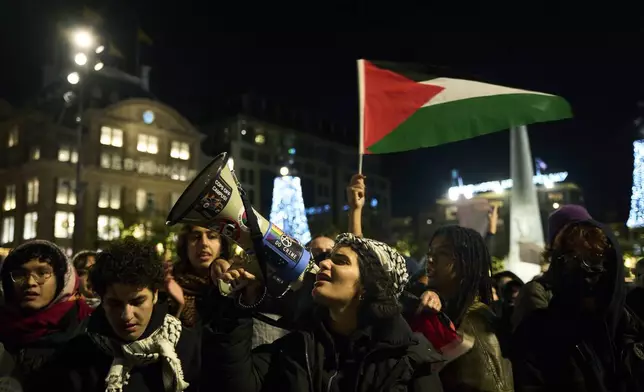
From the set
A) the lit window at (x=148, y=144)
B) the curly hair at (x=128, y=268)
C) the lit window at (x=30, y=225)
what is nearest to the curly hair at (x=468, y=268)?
the curly hair at (x=128, y=268)

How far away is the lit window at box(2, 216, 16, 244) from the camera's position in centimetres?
4750

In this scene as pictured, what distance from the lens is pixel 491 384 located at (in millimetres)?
3277

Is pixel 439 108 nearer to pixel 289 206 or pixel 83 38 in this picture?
pixel 83 38

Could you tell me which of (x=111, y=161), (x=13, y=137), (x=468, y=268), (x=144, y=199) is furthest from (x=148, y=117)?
(x=468, y=268)

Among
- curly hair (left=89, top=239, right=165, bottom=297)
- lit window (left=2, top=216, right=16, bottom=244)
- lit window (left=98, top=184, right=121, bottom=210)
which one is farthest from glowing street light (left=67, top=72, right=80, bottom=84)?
lit window (left=2, top=216, right=16, bottom=244)

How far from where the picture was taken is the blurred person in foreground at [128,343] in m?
2.88

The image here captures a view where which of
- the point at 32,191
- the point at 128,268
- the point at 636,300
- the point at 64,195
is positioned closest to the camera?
the point at 128,268

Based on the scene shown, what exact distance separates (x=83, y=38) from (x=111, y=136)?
38483 mm

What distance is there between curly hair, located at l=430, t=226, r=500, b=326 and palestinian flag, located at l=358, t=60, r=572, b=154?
1.46 metres

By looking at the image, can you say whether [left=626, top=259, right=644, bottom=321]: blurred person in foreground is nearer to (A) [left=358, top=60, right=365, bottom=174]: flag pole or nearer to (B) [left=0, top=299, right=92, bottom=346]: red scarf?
(A) [left=358, top=60, right=365, bottom=174]: flag pole

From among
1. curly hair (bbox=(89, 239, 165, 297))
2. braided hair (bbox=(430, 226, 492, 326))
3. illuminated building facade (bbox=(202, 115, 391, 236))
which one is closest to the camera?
curly hair (bbox=(89, 239, 165, 297))

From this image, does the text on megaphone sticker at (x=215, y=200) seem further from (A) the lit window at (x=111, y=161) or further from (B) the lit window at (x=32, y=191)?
(A) the lit window at (x=111, y=161)

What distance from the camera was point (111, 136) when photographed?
4875 centimetres

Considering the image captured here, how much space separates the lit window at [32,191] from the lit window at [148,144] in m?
8.56
